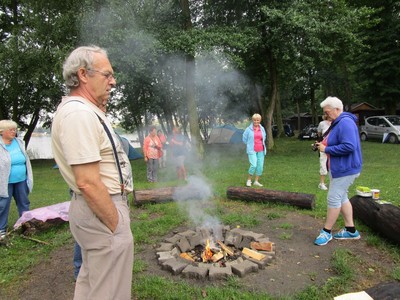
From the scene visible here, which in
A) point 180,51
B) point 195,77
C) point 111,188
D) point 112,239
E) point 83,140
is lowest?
point 112,239

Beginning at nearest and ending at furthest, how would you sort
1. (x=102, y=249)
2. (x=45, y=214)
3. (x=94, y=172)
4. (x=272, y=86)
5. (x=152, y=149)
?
(x=94, y=172)
(x=102, y=249)
(x=45, y=214)
(x=152, y=149)
(x=272, y=86)

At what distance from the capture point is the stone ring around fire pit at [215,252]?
3584 mm

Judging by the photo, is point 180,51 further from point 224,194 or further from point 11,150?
point 11,150

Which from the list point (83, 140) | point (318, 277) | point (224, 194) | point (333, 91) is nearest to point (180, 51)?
point (224, 194)

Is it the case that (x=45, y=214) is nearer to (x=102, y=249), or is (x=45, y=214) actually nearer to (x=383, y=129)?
(x=102, y=249)

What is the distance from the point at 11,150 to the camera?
492 cm

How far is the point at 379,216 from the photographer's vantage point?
4391mm

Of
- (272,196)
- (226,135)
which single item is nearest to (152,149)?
(272,196)

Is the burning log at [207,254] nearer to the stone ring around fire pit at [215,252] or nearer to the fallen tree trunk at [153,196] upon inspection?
the stone ring around fire pit at [215,252]

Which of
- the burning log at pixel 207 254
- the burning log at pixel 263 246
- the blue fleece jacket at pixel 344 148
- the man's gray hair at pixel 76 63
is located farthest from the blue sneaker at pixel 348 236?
the man's gray hair at pixel 76 63

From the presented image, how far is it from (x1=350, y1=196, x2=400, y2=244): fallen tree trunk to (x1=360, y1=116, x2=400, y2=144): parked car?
16371mm

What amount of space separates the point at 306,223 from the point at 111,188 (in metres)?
4.15

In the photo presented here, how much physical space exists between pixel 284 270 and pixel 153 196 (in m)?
3.59

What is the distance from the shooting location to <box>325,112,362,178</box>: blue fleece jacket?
3977mm
